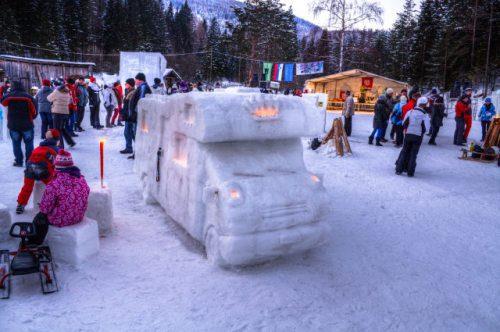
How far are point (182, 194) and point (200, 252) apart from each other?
Result: 0.78m

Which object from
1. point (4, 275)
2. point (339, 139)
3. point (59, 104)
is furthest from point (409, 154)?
point (59, 104)

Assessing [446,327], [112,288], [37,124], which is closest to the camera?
[446,327]

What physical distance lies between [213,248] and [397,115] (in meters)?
10.3

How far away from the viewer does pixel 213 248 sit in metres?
4.20

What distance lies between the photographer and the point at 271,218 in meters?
4.11

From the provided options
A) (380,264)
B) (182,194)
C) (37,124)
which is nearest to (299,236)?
(380,264)

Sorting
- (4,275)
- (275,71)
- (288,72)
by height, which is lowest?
(4,275)

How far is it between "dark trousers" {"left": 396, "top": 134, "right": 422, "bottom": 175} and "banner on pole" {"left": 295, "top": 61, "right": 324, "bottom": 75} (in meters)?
17.2

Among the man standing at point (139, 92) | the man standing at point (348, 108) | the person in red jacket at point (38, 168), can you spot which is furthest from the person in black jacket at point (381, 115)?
the person in red jacket at point (38, 168)

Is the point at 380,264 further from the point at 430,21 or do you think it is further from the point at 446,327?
the point at 430,21

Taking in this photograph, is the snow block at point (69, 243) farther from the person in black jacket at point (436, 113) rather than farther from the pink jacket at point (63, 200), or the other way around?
the person in black jacket at point (436, 113)

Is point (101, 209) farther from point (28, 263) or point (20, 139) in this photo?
point (20, 139)

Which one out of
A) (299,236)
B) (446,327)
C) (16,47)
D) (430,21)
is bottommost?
(446,327)

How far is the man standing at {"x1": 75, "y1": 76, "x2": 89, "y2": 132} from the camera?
12594 mm
